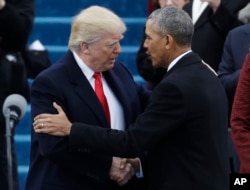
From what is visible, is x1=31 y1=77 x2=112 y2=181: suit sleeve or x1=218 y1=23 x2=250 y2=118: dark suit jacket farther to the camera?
x1=218 y1=23 x2=250 y2=118: dark suit jacket

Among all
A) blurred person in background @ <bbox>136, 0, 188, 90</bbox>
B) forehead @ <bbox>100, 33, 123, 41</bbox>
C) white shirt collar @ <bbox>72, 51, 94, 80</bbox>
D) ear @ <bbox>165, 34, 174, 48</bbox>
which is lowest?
blurred person in background @ <bbox>136, 0, 188, 90</bbox>

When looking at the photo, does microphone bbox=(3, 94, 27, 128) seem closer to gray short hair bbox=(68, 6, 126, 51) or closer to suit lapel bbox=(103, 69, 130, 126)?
suit lapel bbox=(103, 69, 130, 126)

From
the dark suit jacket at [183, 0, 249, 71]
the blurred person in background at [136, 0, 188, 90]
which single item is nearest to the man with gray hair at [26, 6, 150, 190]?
the dark suit jacket at [183, 0, 249, 71]

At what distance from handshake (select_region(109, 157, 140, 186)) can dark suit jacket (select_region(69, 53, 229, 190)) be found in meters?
0.27

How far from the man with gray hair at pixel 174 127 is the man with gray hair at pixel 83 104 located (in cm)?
11

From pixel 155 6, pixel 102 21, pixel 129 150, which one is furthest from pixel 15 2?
pixel 129 150

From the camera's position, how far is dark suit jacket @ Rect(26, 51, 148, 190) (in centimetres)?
591

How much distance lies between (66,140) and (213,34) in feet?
7.59

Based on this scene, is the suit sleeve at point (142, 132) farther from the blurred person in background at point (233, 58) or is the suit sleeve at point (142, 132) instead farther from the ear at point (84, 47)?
the blurred person in background at point (233, 58)

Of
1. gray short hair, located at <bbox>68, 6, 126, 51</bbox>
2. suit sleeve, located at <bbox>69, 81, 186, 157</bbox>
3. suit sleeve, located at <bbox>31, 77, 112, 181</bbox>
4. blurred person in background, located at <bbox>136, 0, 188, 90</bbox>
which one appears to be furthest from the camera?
blurred person in background, located at <bbox>136, 0, 188, 90</bbox>

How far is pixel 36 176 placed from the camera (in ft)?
20.0

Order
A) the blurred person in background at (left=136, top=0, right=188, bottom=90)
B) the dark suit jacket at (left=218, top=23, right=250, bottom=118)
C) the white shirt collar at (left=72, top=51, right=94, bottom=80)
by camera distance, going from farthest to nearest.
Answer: the blurred person in background at (left=136, top=0, right=188, bottom=90) → the dark suit jacket at (left=218, top=23, right=250, bottom=118) → the white shirt collar at (left=72, top=51, right=94, bottom=80)

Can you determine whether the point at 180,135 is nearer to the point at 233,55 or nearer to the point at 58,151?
the point at 58,151

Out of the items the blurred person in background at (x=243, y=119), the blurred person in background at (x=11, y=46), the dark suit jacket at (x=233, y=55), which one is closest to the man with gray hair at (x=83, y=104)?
the blurred person in background at (x=243, y=119)
